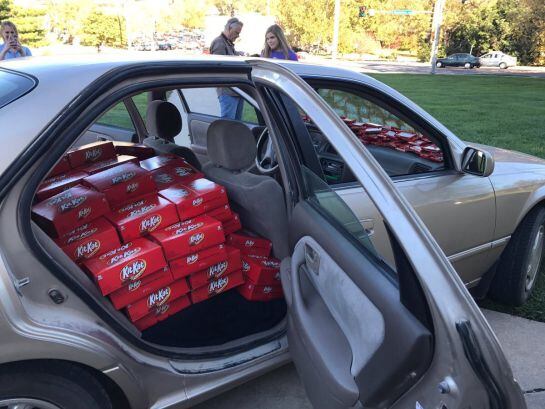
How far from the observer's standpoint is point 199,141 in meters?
3.64

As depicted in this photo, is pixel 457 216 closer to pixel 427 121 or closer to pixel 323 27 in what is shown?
pixel 427 121

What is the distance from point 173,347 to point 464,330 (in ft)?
4.12

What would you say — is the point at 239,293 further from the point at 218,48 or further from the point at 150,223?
the point at 218,48

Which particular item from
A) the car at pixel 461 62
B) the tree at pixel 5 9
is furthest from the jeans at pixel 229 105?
the car at pixel 461 62

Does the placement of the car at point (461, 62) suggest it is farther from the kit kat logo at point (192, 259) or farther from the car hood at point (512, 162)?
the kit kat logo at point (192, 259)

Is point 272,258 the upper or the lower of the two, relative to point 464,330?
lower

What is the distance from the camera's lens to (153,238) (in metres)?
1.92

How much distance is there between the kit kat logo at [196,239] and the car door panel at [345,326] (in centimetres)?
43

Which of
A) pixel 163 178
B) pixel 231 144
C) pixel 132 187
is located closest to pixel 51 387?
pixel 132 187

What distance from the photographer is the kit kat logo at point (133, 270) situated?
1.75m

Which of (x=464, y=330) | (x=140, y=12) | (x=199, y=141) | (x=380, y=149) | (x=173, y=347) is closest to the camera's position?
(x=464, y=330)

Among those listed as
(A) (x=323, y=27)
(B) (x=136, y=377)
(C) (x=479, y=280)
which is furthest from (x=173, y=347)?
(A) (x=323, y=27)

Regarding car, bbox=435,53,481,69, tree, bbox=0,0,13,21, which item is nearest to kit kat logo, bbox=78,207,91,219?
tree, bbox=0,0,13,21

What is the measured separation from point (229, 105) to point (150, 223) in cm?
171
